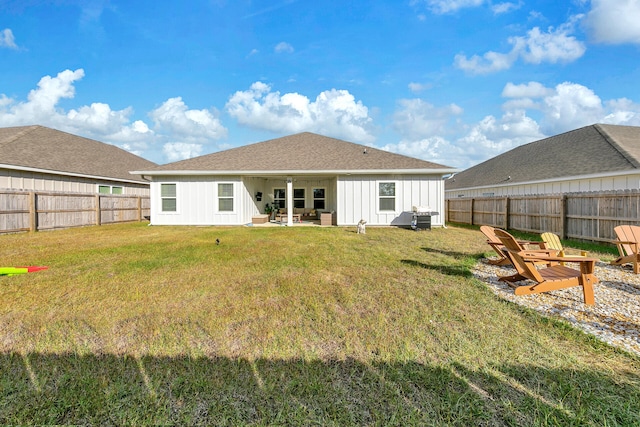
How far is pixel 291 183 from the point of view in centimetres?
1466

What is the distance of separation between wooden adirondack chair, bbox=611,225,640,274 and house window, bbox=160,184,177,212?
54.7 ft

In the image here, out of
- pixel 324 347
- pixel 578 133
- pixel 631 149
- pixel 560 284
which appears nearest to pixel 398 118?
pixel 578 133

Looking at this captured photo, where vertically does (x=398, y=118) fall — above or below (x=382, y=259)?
above

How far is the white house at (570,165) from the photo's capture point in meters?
11.1

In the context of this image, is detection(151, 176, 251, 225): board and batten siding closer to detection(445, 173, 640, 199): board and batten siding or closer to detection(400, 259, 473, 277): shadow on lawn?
detection(400, 259, 473, 277): shadow on lawn

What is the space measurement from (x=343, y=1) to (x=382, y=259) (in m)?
9.83

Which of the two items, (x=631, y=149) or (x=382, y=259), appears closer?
(x=382, y=259)

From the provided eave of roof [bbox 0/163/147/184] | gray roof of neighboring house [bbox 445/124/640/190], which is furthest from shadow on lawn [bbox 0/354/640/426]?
eave of roof [bbox 0/163/147/184]

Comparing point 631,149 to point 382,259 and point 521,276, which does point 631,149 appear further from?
point 382,259

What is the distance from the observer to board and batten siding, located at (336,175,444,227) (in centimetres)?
1405

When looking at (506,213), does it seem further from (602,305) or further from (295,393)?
(295,393)

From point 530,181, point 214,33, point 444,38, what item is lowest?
point 530,181

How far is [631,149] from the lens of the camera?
11852 millimetres

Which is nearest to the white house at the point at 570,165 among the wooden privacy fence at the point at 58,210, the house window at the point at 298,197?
the house window at the point at 298,197
